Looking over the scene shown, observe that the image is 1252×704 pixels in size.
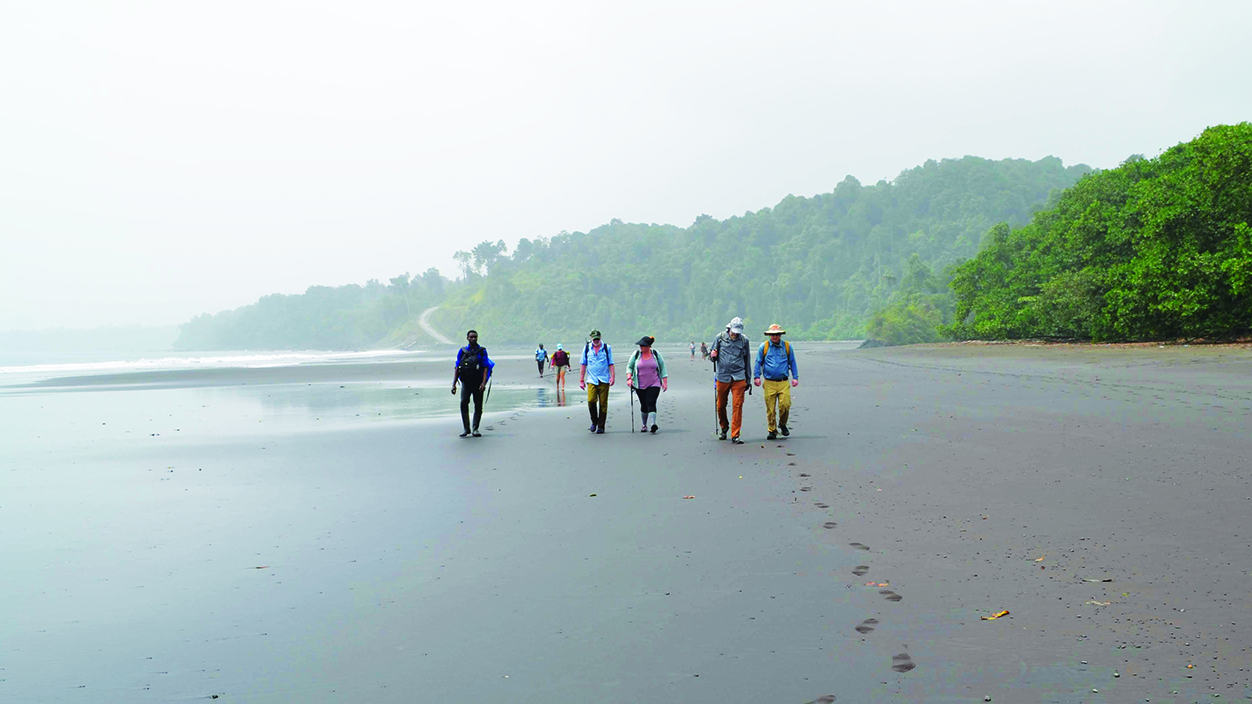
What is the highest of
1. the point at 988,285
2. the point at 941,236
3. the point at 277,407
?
the point at 941,236

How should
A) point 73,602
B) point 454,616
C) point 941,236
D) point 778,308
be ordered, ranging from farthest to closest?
1. point 778,308
2. point 941,236
3. point 73,602
4. point 454,616

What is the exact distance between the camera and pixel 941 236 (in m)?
167

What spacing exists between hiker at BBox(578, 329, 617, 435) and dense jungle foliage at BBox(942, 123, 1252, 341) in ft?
100

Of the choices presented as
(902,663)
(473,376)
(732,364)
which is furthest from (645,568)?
(473,376)

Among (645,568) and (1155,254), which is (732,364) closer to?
(645,568)

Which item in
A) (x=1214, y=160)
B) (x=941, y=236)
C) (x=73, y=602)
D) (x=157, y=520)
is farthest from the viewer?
(x=941, y=236)

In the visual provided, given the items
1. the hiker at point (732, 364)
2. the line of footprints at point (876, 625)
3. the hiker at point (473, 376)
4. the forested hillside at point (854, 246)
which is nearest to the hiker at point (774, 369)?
the hiker at point (732, 364)

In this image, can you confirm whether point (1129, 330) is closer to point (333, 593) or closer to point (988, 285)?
point (988, 285)

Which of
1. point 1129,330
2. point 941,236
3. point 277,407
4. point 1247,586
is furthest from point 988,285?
point 941,236

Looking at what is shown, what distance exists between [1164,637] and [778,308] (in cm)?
17487

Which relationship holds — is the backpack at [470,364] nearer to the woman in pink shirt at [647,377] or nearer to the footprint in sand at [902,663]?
the woman in pink shirt at [647,377]

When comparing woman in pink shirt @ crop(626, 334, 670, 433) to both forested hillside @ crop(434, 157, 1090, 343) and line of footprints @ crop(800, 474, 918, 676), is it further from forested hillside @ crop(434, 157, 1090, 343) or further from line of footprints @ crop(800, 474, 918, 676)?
forested hillside @ crop(434, 157, 1090, 343)

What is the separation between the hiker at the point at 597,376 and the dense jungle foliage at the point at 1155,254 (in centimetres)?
3056

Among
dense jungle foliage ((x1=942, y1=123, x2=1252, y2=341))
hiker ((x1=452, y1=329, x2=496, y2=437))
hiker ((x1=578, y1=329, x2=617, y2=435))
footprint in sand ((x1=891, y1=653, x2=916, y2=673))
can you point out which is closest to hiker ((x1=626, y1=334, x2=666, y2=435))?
hiker ((x1=578, y1=329, x2=617, y2=435))
